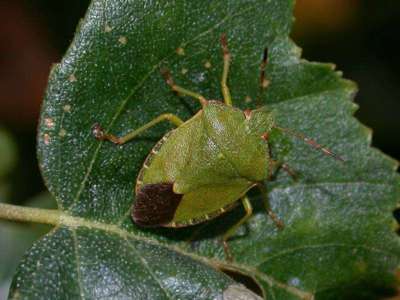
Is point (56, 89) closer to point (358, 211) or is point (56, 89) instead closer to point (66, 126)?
point (66, 126)

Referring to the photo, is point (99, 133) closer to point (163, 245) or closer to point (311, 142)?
point (163, 245)

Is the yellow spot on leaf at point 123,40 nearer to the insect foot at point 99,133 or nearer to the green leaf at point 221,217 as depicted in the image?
the green leaf at point 221,217

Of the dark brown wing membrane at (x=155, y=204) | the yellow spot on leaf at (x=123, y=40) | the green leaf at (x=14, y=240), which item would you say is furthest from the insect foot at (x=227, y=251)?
the green leaf at (x=14, y=240)

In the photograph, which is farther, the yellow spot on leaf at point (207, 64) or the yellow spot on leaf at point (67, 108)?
the yellow spot on leaf at point (207, 64)

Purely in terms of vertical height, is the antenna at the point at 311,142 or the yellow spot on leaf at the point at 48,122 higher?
the yellow spot on leaf at the point at 48,122

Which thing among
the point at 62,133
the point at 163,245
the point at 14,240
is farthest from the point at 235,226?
the point at 14,240

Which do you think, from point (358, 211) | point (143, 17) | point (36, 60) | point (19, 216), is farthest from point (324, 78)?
point (36, 60)

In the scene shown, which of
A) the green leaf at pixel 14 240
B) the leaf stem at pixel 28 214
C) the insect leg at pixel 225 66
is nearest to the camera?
the leaf stem at pixel 28 214
